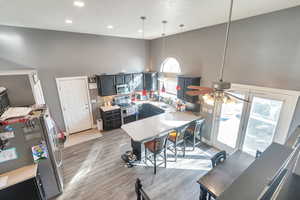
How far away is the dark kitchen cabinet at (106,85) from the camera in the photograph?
17.0ft

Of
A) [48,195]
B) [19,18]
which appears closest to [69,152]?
[48,195]

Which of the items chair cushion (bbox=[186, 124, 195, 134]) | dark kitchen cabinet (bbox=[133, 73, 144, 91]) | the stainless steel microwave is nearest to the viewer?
chair cushion (bbox=[186, 124, 195, 134])

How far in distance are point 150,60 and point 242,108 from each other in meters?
4.57

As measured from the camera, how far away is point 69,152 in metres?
4.23

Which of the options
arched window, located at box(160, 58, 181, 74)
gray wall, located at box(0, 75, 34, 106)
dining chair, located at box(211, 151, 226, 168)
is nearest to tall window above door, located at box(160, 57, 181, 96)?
arched window, located at box(160, 58, 181, 74)

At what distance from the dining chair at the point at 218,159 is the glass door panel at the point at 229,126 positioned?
A: 159 centimetres

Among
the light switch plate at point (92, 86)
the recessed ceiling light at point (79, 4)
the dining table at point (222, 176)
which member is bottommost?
the dining table at point (222, 176)

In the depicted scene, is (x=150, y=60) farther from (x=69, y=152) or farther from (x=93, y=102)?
(x=69, y=152)

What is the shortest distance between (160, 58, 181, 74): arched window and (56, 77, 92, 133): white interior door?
3381 mm

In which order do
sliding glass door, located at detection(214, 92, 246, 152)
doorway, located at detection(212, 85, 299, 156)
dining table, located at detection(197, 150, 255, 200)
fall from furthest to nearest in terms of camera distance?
sliding glass door, located at detection(214, 92, 246, 152), doorway, located at detection(212, 85, 299, 156), dining table, located at detection(197, 150, 255, 200)

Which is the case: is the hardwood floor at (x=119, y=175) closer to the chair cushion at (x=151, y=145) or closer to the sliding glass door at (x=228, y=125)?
the sliding glass door at (x=228, y=125)

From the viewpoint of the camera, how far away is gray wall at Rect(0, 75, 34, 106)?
8.46ft

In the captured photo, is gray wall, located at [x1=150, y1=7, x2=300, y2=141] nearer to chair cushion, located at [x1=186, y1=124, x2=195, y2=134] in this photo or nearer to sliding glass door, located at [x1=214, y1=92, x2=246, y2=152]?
sliding glass door, located at [x1=214, y1=92, x2=246, y2=152]

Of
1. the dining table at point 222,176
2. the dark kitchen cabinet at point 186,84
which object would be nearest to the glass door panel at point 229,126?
the dark kitchen cabinet at point 186,84
